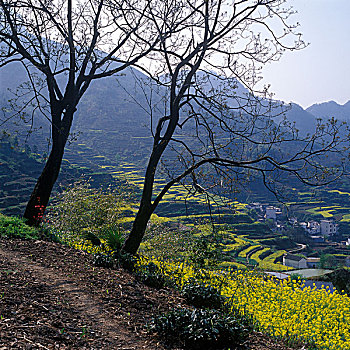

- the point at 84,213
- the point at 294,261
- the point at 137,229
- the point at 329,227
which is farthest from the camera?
the point at 329,227

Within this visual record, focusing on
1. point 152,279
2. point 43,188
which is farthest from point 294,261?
point 152,279

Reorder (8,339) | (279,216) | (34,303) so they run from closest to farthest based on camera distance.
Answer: (8,339) → (34,303) → (279,216)

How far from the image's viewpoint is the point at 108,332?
3.65m

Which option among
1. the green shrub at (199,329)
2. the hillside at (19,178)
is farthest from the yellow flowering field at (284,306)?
the hillside at (19,178)

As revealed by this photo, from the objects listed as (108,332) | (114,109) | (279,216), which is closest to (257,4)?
(108,332)

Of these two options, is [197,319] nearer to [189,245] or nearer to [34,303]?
[34,303]

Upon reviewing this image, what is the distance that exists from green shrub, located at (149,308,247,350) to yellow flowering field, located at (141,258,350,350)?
3.70ft

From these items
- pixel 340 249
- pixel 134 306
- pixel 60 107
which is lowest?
pixel 340 249

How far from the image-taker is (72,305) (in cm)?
412

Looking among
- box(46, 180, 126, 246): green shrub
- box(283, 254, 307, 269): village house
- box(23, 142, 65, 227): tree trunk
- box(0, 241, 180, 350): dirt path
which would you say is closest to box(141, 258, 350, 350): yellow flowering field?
box(0, 241, 180, 350): dirt path

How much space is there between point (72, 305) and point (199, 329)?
1.51 m

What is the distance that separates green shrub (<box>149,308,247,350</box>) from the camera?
361 centimetres

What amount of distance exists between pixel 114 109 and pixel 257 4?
142176 millimetres

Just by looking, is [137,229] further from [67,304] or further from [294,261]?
[294,261]
